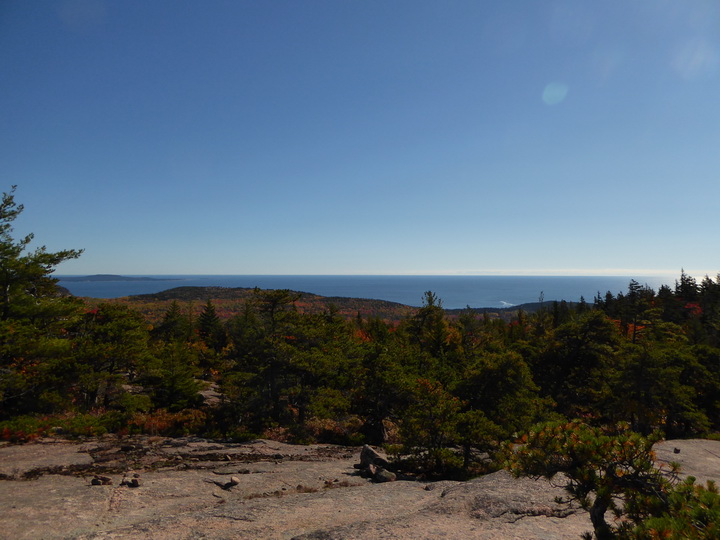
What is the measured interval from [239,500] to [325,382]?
12965 mm

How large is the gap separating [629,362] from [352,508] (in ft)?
74.7

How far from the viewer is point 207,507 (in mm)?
9195

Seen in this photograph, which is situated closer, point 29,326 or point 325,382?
point 29,326

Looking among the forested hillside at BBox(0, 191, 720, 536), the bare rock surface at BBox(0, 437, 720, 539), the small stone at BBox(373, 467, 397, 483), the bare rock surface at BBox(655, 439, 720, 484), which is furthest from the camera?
the forested hillside at BBox(0, 191, 720, 536)

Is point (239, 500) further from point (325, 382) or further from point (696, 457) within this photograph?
point (696, 457)

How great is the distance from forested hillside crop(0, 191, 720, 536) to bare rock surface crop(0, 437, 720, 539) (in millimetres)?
2464

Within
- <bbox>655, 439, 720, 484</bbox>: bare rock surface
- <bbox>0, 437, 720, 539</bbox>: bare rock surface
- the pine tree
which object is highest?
the pine tree

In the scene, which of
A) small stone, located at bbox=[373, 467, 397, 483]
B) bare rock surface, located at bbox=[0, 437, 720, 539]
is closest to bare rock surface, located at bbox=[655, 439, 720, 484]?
bare rock surface, located at bbox=[0, 437, 720, 539]

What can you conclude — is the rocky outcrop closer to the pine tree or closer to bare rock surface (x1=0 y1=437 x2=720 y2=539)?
bare rock surface (x1=0 y1=437 x2=720 y2=539)

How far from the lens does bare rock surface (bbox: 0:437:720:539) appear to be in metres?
7.57

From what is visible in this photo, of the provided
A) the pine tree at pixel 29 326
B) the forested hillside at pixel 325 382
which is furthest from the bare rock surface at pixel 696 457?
the pine tree at pixel 29 326

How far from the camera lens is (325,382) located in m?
22.8

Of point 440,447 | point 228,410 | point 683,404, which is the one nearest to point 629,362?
point 683,404

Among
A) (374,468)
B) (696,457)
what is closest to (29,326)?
(374,468)
